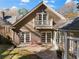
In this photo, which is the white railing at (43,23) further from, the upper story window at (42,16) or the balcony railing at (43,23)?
the upper story window at (42,16)

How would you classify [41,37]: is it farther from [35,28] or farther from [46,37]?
[35,28]

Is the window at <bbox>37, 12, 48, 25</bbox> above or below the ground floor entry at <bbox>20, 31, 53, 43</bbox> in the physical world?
above

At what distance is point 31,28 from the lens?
112ft

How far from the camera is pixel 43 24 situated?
33500 millimetres

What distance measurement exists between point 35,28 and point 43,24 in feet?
4.84

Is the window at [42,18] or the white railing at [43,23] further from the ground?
the window at [42,18]

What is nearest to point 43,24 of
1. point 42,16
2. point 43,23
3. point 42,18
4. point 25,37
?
point 43,23

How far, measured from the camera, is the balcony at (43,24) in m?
33.1

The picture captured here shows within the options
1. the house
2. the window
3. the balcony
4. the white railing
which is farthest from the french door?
the window

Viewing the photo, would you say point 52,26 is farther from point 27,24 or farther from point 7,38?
point 7,38

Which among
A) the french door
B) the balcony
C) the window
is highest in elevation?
the window

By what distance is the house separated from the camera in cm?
3359

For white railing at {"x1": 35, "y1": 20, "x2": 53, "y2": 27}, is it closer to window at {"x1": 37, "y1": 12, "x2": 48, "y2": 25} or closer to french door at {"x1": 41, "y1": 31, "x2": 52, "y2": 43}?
window at {"x1": 37, "y1": 12, "x2": 48, "y2": 25}

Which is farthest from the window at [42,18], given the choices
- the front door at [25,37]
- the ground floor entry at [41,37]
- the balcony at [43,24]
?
the front door at [25,37]
